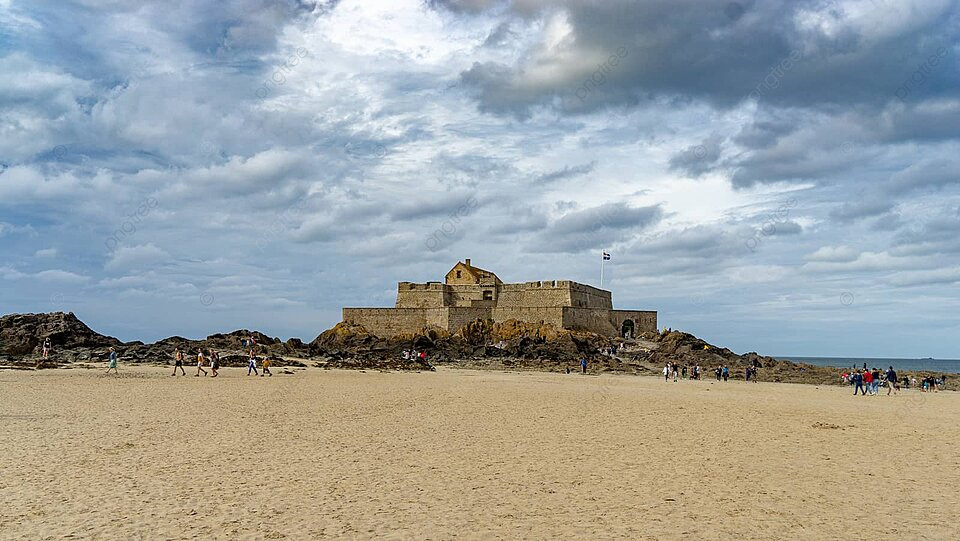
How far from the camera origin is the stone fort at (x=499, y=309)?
168 ft

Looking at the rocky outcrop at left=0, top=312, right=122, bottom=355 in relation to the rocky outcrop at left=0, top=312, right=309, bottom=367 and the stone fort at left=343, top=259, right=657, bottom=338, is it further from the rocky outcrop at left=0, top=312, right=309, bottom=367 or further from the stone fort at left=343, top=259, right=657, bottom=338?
the stone fort at left=343, top=259, right=657, bottom=338

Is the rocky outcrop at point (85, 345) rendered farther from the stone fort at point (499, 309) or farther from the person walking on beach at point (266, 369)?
the stone fort at point (499, 309)

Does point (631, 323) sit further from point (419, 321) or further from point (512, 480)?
point (512, 480)

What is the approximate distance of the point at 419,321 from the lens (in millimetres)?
54000

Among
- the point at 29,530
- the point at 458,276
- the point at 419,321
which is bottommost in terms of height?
the point at 29,530

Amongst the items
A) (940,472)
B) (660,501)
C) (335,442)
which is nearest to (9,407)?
(335,442)

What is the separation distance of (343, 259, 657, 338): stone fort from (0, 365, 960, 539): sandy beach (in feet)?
105

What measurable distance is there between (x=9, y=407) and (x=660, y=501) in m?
14.1

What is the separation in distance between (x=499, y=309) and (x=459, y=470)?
4331 cm

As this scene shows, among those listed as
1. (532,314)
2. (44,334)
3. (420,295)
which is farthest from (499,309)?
(44,334)

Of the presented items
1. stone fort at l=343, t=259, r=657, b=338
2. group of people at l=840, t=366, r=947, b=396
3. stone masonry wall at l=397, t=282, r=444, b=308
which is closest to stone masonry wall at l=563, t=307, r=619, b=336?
stone fort at l=343, t=259, r=657, b=338

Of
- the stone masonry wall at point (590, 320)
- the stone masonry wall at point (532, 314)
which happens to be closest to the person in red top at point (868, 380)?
the stone masonry wall at point (532, 314)

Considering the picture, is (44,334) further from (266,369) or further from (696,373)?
(696,373)

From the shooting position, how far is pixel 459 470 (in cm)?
1001
